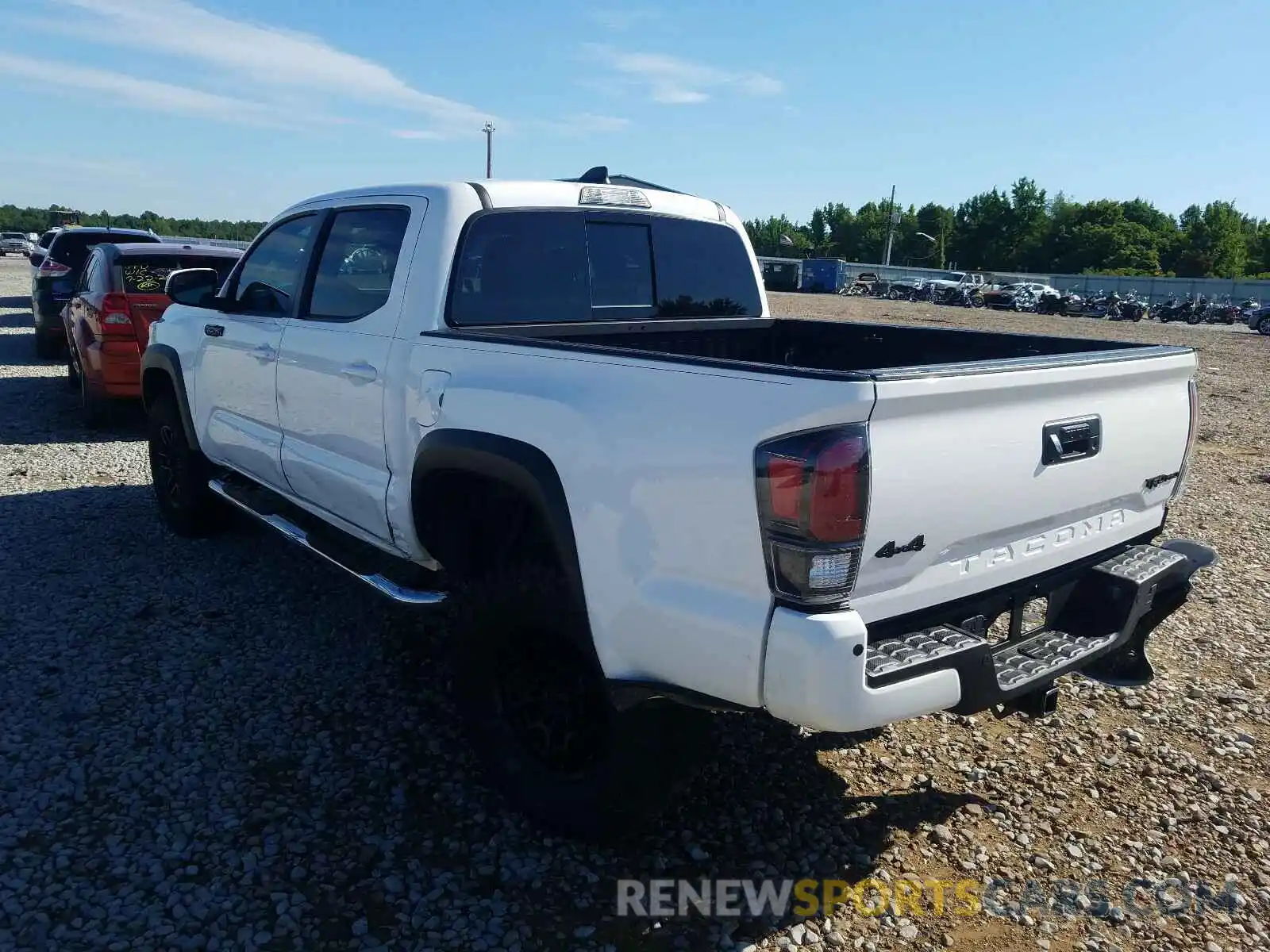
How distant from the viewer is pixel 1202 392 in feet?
49.8

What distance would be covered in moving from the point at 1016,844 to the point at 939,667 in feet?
3.85

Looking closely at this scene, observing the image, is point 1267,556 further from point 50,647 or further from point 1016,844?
point 50,647

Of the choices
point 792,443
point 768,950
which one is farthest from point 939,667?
point 768,950

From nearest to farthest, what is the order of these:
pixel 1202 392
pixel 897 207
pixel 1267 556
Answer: pixel 1267 556 < pixel 1202 392 < pixel 897 207

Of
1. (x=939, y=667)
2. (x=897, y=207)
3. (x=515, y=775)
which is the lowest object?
(x=515, y=775)

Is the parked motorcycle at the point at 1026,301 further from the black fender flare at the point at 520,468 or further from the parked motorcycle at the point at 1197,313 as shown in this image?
the black fender flare at the point at 520,468

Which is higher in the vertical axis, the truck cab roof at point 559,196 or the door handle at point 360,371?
the truck cab roof at point 559,196

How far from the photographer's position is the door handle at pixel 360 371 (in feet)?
11.6

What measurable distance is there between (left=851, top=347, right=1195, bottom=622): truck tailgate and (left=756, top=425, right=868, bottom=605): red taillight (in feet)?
0.16

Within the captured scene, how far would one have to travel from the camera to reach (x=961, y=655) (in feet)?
7.68

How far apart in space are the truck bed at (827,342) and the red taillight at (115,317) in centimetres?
589

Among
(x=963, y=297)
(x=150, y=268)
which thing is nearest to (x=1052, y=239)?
(x=963, y=297)

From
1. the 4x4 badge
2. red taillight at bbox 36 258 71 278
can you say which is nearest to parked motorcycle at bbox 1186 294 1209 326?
red taillight at bbox 36 258 71 278

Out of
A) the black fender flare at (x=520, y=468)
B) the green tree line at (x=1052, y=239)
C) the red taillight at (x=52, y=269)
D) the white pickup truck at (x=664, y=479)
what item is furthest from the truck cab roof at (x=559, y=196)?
the green tree line at (x=1052, y=239)
